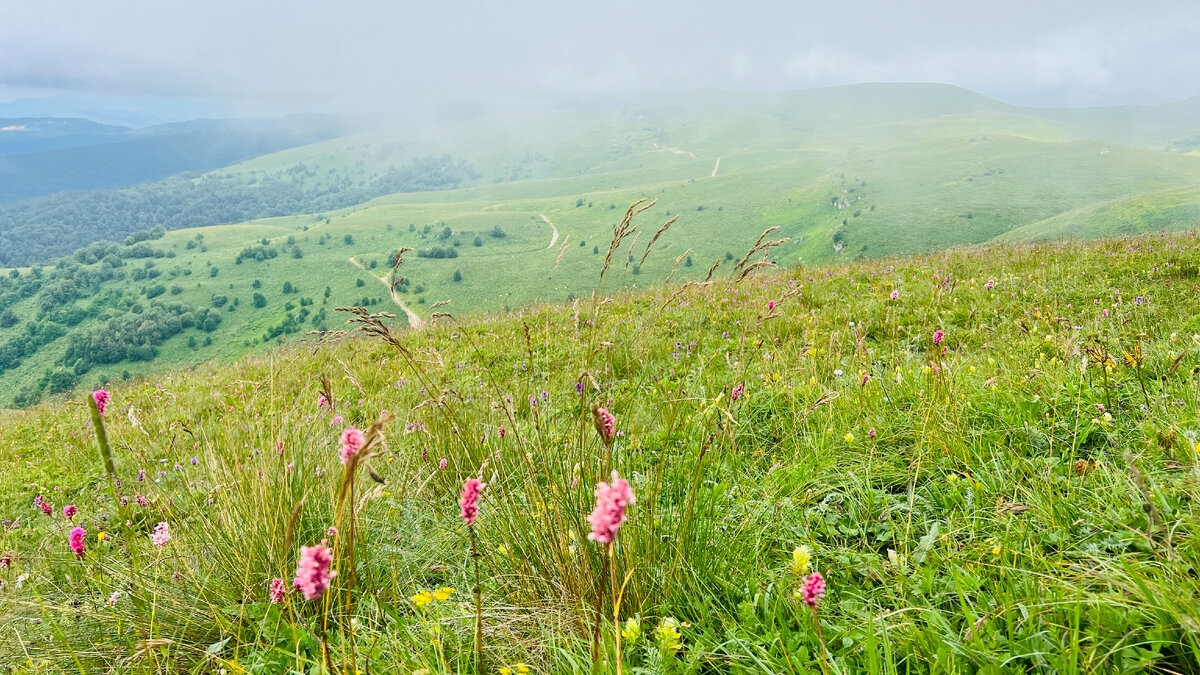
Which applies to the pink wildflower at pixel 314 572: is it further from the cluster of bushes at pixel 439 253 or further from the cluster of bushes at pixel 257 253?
the cluster of bushes at pixel 257 253

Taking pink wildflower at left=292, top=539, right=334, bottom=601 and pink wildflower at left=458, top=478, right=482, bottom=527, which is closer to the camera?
pink wildflower at left=292, top=539, right=334, bottom=601

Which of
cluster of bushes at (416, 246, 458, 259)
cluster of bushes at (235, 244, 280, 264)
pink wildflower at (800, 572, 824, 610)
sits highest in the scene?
pink wildflower at (800, 572, 824, 610)

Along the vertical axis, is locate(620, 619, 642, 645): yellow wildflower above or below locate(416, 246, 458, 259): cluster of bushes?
above

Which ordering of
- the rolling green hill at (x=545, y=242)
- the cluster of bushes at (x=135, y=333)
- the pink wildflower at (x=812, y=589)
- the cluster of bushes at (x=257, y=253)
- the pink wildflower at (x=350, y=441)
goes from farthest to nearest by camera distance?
the cluster of bushes at (x=257, y=253), the cluster of bushes at (x=135, y=333), the rolling green hill at (x=545, y=242), the pink wildflower at (x=350, y=441), the pink wildflower at (x=812, y=589)

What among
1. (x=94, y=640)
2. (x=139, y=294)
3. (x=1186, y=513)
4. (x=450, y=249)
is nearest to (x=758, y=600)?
(x=1186, y=513)

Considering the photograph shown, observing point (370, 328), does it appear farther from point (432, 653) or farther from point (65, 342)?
point (65, 342)

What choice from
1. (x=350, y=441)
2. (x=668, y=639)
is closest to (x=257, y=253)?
(x=350, y=441)

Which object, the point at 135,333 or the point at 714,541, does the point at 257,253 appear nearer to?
the point at 135,333

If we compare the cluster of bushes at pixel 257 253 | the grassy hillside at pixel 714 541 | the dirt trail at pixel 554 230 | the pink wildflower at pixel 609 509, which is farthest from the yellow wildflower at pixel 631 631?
the cluster of bushes at pixel 257 253

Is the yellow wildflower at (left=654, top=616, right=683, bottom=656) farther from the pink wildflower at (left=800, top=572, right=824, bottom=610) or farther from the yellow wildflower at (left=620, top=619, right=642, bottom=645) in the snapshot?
the pink wildflower at (left=800, top=572, right=824, bottom=610)

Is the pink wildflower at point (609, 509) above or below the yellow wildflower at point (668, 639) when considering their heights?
above

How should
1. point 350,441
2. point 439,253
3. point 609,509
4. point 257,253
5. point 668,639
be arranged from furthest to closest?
point 257,253 → point 439,253 → point 668,639 → point 350,441 → point 609,509

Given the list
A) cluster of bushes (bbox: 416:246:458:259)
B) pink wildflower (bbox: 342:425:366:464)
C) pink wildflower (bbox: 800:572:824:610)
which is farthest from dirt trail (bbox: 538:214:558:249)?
pink wildflower (bbox: 800:572:824:610)

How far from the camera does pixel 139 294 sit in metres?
144
